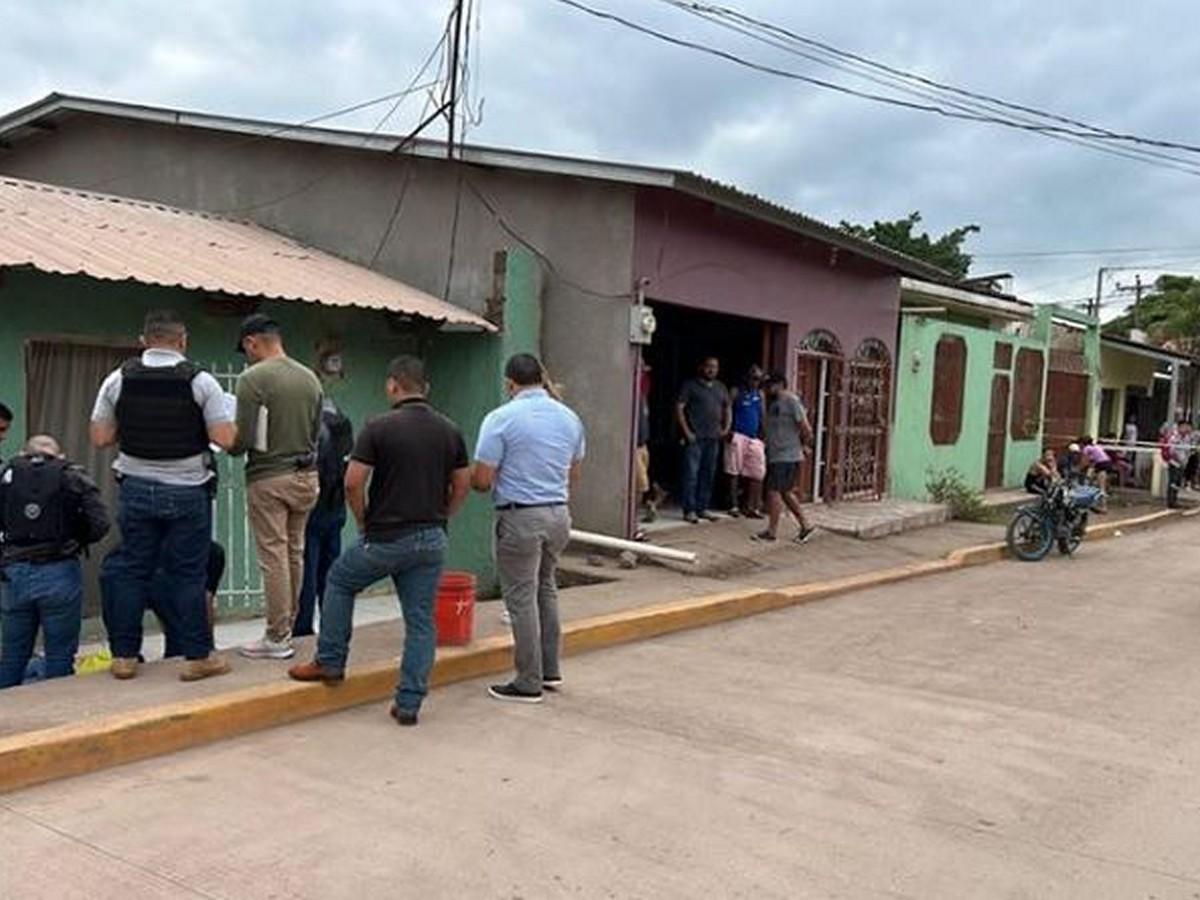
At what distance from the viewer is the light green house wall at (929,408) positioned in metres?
15.8

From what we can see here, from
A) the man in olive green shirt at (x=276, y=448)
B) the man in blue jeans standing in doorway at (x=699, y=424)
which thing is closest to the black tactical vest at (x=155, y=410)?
the man in olive green shirt at (x=276, y=448)

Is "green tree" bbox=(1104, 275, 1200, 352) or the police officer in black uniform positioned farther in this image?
"green tree" bbox=(1104, 275, 1200, 352)

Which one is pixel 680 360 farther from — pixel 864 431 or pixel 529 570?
pixel 529 570

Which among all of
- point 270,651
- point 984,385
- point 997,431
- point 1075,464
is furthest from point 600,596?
point 997,431

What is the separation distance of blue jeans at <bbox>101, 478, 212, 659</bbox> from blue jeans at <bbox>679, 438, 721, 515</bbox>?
7038mm

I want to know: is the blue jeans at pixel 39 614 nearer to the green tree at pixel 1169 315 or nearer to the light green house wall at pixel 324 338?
the light green house wall at pixel 324 338

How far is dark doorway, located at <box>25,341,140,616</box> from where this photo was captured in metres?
7.84

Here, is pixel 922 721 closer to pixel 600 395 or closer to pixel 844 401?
pixel 600 395

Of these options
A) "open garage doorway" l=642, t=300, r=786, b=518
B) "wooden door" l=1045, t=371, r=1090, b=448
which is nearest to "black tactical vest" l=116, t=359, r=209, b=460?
"open garage doorway" l=642, t=300, r=786, b=518

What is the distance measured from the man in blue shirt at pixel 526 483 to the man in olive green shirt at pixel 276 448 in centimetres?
91

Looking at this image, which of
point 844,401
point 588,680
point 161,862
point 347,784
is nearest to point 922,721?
point 588,680

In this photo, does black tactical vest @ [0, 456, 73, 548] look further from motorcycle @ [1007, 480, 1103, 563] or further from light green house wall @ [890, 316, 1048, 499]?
light green house wall @ [890, 316, 1048, 499]

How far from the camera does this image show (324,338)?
952 cm

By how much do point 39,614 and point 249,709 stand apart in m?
1.29
